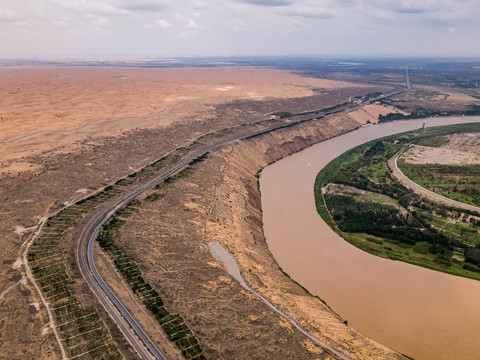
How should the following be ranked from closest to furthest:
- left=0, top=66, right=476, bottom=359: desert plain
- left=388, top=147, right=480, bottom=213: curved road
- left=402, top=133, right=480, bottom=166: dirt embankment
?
left=0, top=66, right=476, bottom=359: desert plain, left=388, top=147, right=480, bottom=213: curved road, left=402, top=133, right=480, bottom=166: dirt embankment

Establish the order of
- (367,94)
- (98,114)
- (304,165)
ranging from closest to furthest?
(304,165)
(98,114)
(367,94)

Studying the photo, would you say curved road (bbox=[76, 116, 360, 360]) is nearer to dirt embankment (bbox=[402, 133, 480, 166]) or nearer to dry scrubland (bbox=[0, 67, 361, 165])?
dry scrubland (bbox=[0, 67, 361, 165])

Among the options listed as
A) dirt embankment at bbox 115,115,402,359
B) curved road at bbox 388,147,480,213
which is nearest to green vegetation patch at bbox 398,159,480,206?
curved road at bbox 388,147,480,213

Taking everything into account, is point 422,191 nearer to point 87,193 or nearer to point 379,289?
point 379,289

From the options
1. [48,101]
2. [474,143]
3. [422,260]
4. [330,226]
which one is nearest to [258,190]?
[330,226]

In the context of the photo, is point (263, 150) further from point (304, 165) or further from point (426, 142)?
point (426, 142)

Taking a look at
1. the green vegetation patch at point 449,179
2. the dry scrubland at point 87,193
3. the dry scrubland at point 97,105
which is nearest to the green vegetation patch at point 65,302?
the dry scrubland at point 87,193

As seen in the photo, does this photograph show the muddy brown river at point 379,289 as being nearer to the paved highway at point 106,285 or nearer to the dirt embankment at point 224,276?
the dirt embankment at point 224,276
